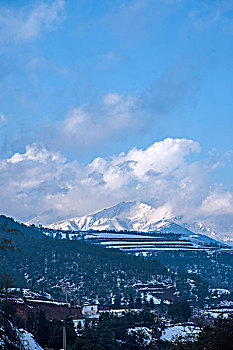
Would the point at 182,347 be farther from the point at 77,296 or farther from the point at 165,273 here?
the point at 165,273

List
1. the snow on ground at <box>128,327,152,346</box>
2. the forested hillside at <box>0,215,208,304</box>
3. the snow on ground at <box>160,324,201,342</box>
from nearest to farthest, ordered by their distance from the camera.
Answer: the snow on ground at <box>128,327,152,346</box> → the snow on ground at <box>160,324,201,342</box> → the forested hillside at <box>0,215,208,304</box>

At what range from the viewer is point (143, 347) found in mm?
71125

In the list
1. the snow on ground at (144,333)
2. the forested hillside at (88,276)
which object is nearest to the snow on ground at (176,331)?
the snow on ground at (144,333)

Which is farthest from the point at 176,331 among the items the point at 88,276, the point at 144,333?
the point at 88,276

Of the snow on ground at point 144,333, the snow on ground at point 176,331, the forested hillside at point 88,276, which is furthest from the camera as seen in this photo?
the forested hillside at point 88,276

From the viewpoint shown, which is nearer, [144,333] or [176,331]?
[144,333]

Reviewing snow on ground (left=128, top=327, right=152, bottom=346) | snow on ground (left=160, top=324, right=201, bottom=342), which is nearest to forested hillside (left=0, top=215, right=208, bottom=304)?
snow on ground (left=160, top=324, right=201, bottom=342)

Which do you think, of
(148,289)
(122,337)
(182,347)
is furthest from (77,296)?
(182,347)

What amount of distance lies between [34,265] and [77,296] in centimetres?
3687

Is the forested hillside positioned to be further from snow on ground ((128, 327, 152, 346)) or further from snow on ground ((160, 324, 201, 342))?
snow on ground ((128, 327, 152, 346))

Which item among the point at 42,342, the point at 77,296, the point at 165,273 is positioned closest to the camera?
the point at 42,342

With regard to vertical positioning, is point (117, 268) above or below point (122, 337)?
above

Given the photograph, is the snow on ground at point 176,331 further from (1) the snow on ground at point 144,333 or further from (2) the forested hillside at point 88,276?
(2) the forested hillside at point 88,276

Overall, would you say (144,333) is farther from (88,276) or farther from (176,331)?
(88,276)
